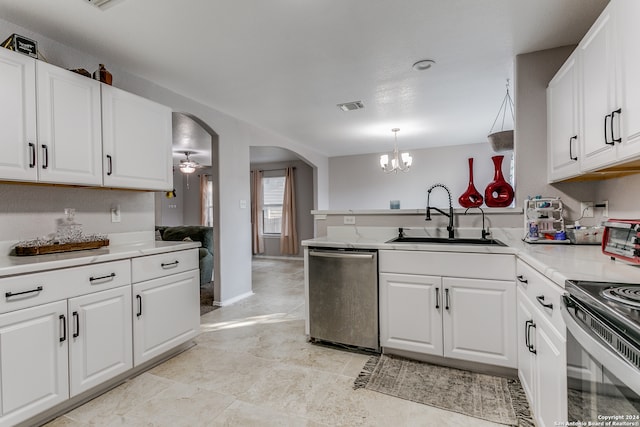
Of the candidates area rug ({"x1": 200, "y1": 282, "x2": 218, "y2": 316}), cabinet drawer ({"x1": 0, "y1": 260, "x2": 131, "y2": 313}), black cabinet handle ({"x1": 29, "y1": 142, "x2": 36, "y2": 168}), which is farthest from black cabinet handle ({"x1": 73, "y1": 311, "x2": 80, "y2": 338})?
area rug ({"x1": 200, "y1": 282, "x2": 218, "y2": 316})

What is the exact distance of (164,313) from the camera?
90.7 inches

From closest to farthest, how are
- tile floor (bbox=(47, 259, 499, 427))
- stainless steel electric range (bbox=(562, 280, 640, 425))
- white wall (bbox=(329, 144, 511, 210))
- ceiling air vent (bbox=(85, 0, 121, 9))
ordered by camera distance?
stainless steel electric range (bbox=(562, 280, 640, 425)), tile floor (bbox=(47, 259, 499, 427)), ceiling air vent (bbox=(85, 0, 121, 9)), white wall (bbox=(329, 144, 511, 210))

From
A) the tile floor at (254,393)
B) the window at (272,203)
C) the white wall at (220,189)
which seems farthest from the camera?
the window at (272,203)

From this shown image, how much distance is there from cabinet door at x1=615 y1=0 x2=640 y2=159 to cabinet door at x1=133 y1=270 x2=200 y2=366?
2.78 meters

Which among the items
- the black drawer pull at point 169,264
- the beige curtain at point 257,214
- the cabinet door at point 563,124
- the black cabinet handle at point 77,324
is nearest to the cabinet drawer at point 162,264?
the black drawer pull at point 169,264

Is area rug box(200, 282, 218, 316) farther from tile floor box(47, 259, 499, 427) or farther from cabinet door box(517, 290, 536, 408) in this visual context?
cabinet door box(517, 290, 536, 408)

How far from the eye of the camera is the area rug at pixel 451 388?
5.62ft

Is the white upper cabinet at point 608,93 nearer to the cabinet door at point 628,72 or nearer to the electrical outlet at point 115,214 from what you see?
the cabinet door at point 628,72

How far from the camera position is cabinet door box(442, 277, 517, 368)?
1.96m

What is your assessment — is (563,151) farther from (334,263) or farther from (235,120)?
(235,120)

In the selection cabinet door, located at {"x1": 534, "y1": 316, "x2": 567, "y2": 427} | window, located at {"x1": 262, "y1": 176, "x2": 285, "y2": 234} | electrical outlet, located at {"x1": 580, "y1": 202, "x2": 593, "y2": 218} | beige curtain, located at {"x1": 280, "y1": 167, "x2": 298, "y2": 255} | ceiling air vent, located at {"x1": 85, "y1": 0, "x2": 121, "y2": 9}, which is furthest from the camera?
window, located at {"x1": 262, "y1": 176, "x2": 285, "y2": 234}

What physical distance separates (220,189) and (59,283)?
7.23ft

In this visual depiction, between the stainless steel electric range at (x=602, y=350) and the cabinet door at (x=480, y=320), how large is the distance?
975mm

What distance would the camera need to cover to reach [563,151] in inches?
81.2
